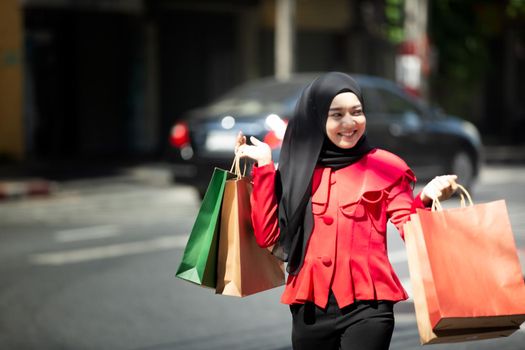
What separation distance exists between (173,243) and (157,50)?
14784 mm

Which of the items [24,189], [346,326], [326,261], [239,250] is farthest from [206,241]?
[24,189]

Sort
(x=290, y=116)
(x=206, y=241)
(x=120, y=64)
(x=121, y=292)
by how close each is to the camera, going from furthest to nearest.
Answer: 1. (x=120, y=64)
2. (x=290, y=116)
3. (x=121, y=292)
4. (x=206, y=241)

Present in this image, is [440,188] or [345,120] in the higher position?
[345,120]

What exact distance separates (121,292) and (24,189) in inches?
331

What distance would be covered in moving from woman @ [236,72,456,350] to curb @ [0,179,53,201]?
12891 mm

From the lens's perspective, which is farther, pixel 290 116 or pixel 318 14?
pixel 318 14

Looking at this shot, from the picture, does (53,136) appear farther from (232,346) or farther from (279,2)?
(232,346)

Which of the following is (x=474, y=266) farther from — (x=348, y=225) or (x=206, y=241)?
(x=206, y=241)

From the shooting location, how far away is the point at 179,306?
27.0 ft

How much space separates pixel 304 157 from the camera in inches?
159

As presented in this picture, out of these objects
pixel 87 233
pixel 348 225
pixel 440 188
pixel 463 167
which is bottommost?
pixel 87 233

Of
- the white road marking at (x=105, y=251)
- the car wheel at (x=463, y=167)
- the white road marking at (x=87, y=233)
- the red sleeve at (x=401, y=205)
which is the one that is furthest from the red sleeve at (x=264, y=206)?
the car wheel at (x=463, y=167)

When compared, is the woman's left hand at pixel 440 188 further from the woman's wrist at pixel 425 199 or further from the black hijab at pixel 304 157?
the black hijab at pixel 304 157

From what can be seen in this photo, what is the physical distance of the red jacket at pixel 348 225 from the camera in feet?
13.3
